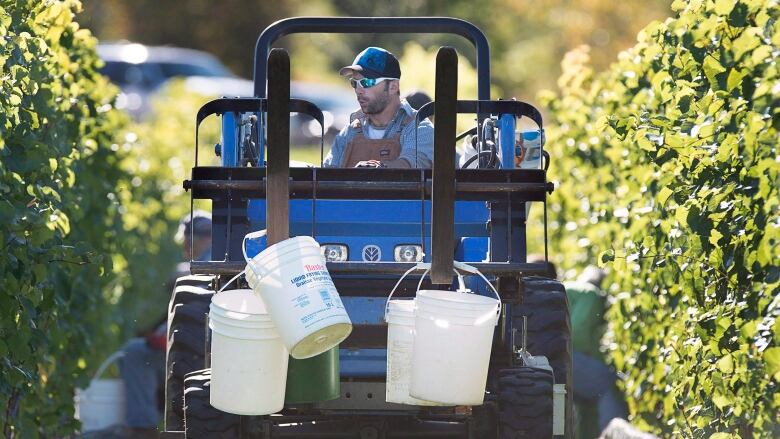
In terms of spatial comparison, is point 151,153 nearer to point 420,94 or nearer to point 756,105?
point 420,94

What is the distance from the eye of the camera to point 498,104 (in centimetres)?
723

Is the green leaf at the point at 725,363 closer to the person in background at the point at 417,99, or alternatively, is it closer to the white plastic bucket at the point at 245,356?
the white plastic bucket at the point at 245,356

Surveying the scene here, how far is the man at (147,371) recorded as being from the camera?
1081cm

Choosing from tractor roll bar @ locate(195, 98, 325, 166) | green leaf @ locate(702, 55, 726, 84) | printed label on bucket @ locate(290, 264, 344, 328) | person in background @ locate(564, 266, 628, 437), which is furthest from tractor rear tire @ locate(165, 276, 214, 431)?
person in background @ locate(564, 266, 628, 437)

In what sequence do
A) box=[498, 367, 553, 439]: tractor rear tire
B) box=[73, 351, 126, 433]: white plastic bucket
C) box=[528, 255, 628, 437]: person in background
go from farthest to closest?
box=[73, 351, 126, 433]: white plastic bucket → box=[528, 255, 628, 437]: person in background → box=[498, 367, 553, 439]: tractor rear tire

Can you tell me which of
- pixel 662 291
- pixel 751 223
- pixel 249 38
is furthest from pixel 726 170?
pixel 249 38

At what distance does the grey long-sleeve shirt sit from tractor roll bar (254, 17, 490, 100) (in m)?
0.42

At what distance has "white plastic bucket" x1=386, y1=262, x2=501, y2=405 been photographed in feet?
19.8

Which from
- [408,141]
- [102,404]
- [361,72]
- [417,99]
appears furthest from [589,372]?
[102,404]

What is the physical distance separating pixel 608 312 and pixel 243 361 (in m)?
4.28

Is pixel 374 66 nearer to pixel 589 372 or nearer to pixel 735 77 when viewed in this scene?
pixel 589 372

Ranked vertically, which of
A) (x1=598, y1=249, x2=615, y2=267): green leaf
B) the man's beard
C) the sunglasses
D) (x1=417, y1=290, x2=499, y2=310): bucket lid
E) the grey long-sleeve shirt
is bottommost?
(x1=417, y1=290, x2=499, y2=310): bucket lid

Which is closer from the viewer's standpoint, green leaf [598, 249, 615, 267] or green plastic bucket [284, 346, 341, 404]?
green plastic bucket [284, 346, 341, 404]

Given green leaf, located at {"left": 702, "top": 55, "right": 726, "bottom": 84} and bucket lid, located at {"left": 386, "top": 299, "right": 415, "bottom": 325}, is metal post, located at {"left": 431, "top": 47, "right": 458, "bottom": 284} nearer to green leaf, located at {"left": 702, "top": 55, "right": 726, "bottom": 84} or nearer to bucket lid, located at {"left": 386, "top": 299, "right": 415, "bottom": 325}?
bucket lid, located at {"left": 386, "top": 299, "right": 415, "bottom": 325}
